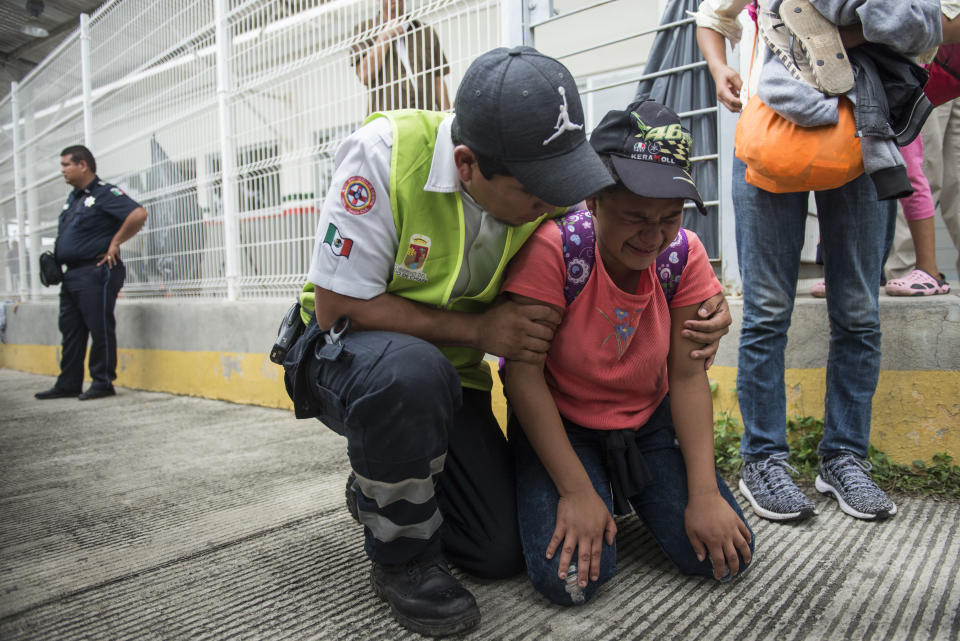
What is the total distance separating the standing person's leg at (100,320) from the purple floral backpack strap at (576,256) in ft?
13.2

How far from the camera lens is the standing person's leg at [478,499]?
60.1 inches

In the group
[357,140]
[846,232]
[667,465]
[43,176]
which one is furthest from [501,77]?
[43,176]

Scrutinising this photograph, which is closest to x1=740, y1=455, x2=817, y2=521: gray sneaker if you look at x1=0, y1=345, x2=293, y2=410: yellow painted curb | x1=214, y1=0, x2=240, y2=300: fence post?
x1=0, y1=345, x2=293, y2=410: yellow painted curb

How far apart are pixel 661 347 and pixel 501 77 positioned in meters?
0.72

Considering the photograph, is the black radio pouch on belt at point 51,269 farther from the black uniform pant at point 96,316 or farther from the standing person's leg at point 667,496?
the standing person's leg at point 667,496

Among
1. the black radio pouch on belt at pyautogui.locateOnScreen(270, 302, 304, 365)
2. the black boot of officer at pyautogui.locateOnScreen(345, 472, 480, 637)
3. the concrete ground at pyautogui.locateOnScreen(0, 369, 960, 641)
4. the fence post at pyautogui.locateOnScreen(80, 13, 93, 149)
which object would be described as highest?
the fence post at pyautogui.locateOnScreen(80, 13, 93, 149)

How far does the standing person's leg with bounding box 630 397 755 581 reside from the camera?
1.50 m

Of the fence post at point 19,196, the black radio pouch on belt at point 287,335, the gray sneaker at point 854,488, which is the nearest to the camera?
the black radio pouch on belt at point 287,335

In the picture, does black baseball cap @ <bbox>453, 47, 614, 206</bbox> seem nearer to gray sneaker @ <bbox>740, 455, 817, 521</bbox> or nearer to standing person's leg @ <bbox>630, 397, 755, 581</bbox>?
standing person's leg @ <bbox>630, 397, 755, 581</bbox>

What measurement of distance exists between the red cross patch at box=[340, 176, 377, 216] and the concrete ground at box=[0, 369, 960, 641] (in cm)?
83

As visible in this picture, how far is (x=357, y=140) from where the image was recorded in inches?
55.1

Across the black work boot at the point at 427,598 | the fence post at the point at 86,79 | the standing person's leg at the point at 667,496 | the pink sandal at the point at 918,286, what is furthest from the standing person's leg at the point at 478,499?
the fence post at the point at 86,79

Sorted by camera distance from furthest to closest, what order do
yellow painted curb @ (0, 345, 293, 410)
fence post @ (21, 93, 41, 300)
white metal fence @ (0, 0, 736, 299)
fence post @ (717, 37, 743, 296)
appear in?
fence post @ (21, 93, 41, 300) → yellow painted curb @ (0, 345, 293, 410) → white metal fence @ (0, 0, 736, 299) → fence post @ (717, 37, 743, 296)

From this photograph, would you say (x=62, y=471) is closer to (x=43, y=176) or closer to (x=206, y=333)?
(x=206, y=333)
